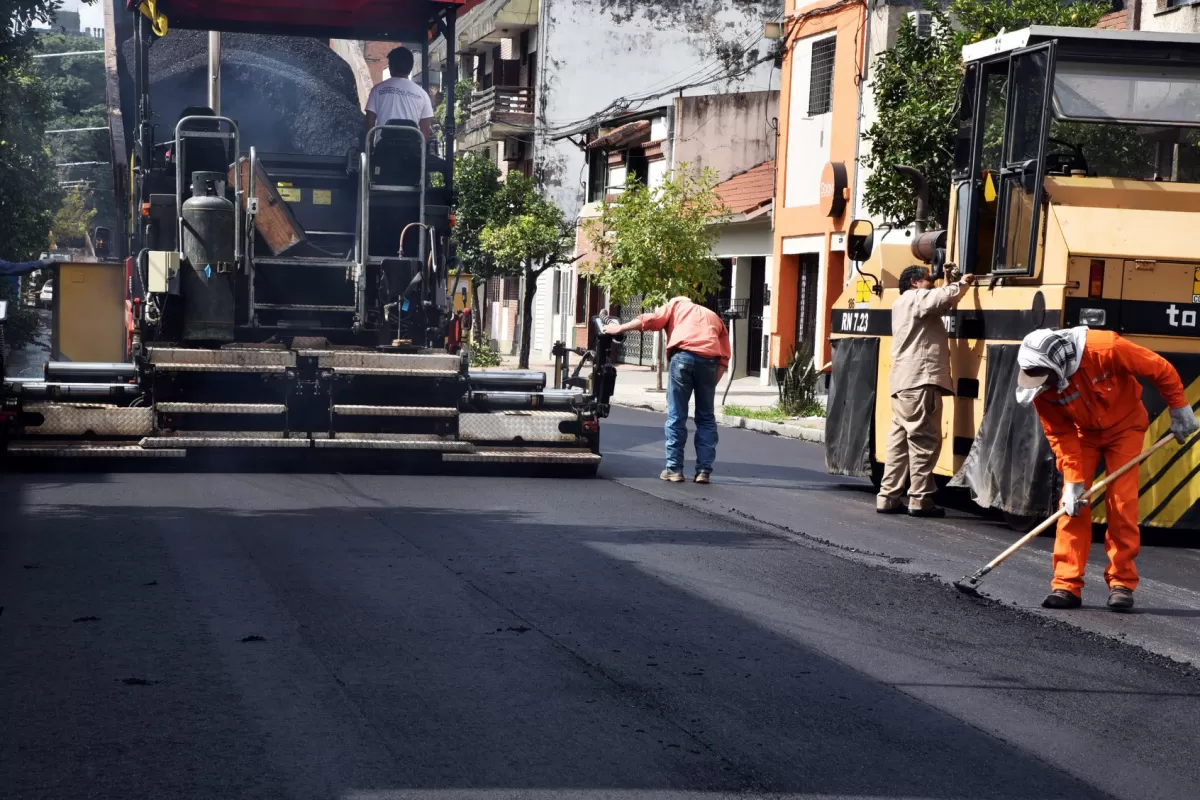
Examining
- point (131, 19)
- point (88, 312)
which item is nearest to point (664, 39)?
point (88, 312)

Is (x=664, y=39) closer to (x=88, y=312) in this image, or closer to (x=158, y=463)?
(x=88, y=312)

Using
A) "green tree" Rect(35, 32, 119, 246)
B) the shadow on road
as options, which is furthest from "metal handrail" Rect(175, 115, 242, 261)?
"green tree" Rect(35, 32, 119, 246)

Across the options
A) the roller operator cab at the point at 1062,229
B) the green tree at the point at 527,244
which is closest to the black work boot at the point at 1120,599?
the roller operator cab at the point at 1062,229

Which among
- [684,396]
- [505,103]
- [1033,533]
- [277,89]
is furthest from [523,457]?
[505,103]

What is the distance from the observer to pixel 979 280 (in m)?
10.6

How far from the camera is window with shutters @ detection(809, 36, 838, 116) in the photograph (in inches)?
1138

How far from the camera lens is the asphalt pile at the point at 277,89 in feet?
44.6

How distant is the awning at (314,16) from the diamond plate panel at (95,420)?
3560mm

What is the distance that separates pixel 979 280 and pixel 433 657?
Answer: 5789mm

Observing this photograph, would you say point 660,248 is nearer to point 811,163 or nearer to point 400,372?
point 811,163

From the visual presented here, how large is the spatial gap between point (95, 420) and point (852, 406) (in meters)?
5.36

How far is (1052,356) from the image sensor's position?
289 inches

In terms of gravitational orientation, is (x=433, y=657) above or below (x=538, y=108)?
below

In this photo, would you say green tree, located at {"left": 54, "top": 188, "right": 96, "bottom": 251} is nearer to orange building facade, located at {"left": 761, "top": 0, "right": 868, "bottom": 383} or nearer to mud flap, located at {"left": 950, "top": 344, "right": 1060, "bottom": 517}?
orange building facade, located at {"left": 761, "top": 0, "right": 868, "bottom": 383}
